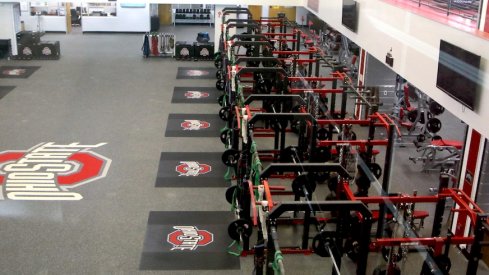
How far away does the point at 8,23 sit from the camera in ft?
57.3

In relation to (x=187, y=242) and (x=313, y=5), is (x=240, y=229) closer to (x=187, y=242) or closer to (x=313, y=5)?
(x=187, y=242)

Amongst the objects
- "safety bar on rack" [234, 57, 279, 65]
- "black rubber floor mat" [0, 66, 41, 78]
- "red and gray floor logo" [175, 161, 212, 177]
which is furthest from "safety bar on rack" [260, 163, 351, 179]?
"black rubber floor mat" [0, 66, 41, 78]

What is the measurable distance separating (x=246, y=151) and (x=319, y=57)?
5.39m

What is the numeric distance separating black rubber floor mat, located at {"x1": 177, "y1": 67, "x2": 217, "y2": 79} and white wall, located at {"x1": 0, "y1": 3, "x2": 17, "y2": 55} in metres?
5.34

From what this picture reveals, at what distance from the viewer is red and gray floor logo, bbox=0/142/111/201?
8828mm

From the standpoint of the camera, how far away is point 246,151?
26.6 feet

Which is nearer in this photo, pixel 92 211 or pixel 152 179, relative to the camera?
pixel 92 211

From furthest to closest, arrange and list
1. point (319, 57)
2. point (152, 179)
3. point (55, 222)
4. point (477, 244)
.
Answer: point (319, 57) < point (152, 179) < point (55, 222) < point (477, 244)

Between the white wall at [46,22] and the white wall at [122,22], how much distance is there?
0.83 m

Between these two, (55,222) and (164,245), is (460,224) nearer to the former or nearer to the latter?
(164,245)

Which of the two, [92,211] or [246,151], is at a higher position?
[246,151]

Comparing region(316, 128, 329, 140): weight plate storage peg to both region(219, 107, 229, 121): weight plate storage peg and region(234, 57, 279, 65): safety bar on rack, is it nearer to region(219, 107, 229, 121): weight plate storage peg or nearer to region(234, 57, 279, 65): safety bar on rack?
region(234, 57, 279, 65): safety bar on rack

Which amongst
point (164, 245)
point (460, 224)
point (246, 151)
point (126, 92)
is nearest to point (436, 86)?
point (460, 224)

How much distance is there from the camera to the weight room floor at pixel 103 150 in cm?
708
